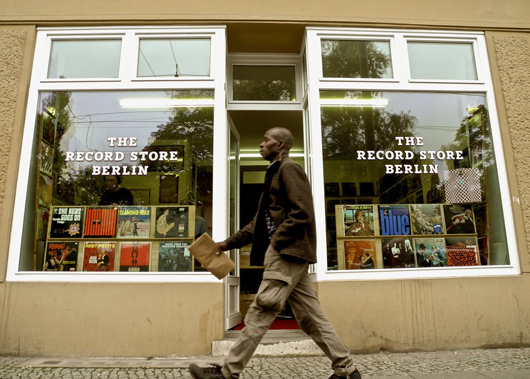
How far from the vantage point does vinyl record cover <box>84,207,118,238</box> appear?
4.75m

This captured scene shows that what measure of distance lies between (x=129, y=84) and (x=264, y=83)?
180cm

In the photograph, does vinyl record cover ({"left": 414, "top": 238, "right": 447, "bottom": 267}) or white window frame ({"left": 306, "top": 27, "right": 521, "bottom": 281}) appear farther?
vinyl record cover ({"left": 414, "top": 238, "right": 447, "bottom": 267})

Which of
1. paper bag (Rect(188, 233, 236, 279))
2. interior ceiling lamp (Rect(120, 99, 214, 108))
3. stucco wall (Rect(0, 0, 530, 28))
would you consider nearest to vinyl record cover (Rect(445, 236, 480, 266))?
stucco wall (Rect(0, 0, 530, 28))

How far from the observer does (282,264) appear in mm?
2873

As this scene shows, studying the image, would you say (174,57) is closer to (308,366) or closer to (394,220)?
(394,220)

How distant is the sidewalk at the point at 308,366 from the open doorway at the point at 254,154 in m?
1.21

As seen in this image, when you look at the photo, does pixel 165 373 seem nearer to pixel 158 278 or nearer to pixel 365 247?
pixel 158 278

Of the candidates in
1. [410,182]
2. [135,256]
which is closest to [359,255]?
[410,182]

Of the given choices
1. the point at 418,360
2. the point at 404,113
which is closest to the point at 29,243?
the point at 418,360

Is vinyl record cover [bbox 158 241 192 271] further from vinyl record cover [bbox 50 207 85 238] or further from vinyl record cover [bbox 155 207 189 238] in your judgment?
vinyl record cover [bbox 50 207 85 238]

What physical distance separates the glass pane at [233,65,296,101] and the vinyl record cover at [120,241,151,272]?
7.77 ft

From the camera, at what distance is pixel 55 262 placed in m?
4.62

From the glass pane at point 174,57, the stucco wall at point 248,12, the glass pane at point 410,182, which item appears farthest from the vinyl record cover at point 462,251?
the glass pane at point 174,57

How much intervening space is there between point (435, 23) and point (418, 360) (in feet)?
13.1
